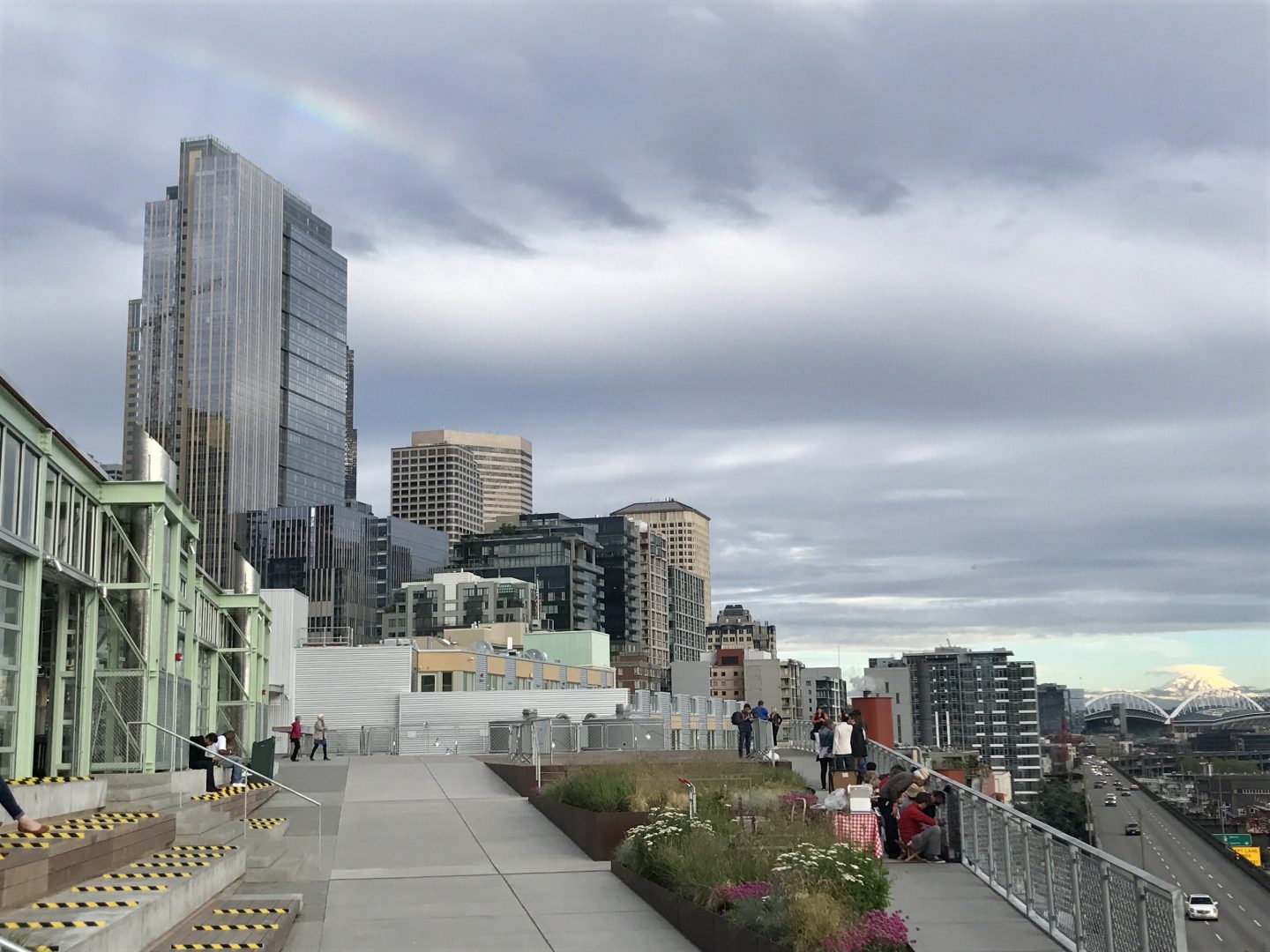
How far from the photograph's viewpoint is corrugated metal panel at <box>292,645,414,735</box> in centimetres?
6750

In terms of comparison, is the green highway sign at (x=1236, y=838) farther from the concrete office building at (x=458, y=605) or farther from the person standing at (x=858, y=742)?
the person standing at (x=858, y=742)

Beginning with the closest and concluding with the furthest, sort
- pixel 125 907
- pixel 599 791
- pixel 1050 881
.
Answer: pixel 125 907, pixel 1050 881, pixel 599 791

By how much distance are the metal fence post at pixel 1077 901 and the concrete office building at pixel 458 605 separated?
160 m

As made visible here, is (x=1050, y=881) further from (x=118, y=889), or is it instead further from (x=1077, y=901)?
(x=118, y=889)

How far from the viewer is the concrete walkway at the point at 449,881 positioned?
46.6 ft

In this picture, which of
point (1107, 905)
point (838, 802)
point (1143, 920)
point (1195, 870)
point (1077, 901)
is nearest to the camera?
point (1143, 920)

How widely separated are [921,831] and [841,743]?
7.62 meters

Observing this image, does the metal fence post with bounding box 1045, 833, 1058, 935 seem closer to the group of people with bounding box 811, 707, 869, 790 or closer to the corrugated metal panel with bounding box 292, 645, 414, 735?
the group of people with bounding box 811, 707, 869, 790

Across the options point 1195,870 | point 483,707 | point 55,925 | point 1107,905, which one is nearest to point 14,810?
point 55,925

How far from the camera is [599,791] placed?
21.0 m

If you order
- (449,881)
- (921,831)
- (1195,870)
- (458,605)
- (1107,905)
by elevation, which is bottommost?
(1195,870)

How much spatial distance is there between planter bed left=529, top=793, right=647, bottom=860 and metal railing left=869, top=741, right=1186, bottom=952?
15.8ft

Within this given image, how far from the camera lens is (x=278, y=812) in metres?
26.2

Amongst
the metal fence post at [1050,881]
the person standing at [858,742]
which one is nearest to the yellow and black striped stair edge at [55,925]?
the metal fence post at [1050,881]
